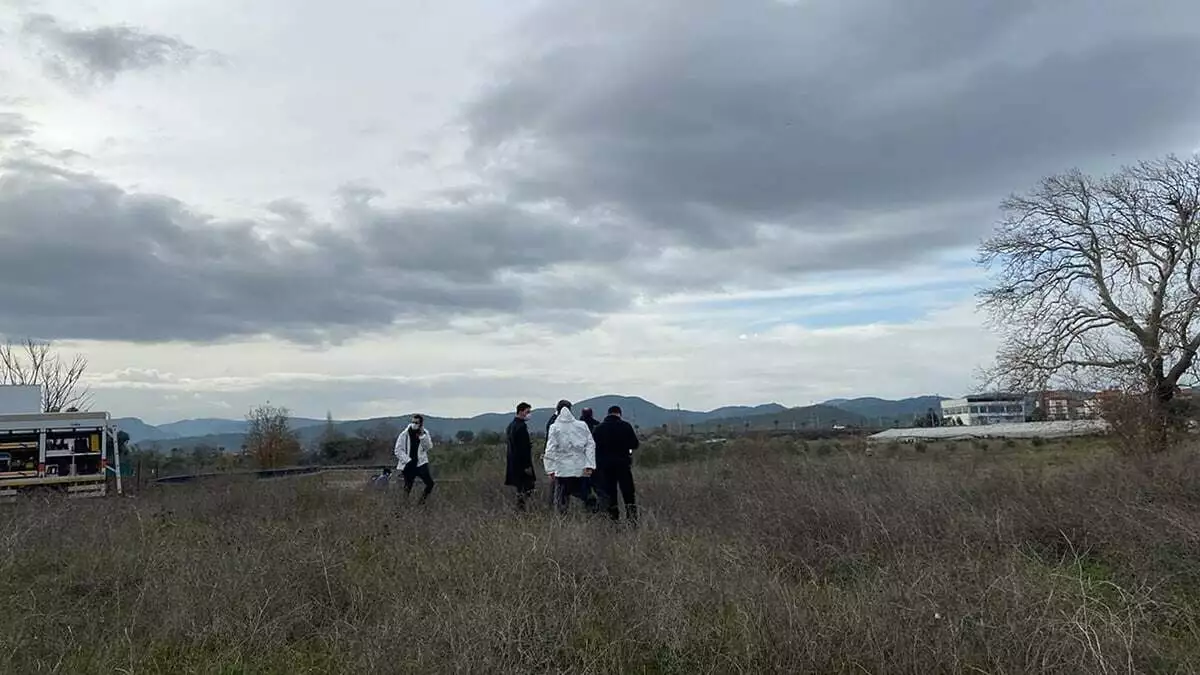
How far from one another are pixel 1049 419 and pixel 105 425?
84.4 feet

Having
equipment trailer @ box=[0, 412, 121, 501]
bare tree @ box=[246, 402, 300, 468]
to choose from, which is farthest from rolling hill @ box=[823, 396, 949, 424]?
equipment trailer @ box=[0, 412, 121, 501]

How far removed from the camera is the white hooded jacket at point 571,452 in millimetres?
11836

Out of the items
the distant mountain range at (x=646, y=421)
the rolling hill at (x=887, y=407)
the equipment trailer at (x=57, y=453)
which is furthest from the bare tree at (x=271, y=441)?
the rolling hill at (x=887, y=407)

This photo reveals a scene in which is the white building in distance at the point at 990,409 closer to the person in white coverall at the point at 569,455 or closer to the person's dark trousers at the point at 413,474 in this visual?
the person's dark trousers at the point at 413,474

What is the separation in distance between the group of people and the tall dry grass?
104 cm

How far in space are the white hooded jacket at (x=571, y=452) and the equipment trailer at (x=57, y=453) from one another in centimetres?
1177

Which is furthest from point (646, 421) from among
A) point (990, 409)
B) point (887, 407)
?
point (887, 407)

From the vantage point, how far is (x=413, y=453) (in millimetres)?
14227

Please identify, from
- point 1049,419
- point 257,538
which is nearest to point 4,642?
point 257,538

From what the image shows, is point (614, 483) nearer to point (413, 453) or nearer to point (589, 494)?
point (589, 494)

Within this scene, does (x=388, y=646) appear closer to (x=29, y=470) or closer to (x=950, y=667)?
(x=950, y=667)

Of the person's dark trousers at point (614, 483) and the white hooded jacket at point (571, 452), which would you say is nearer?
the white hooded jacket at point (571, 452)

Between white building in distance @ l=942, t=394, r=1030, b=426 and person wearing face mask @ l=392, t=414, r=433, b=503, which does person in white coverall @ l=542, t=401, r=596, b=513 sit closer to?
person wearing face mask @ l=392, t=414, r=433, b=503

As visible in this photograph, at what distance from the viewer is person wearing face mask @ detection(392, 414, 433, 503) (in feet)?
46.6
